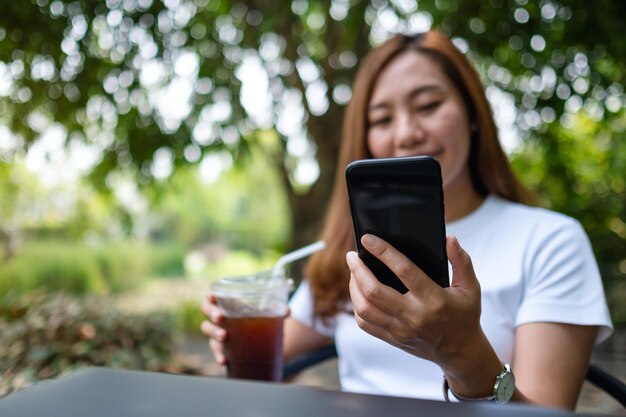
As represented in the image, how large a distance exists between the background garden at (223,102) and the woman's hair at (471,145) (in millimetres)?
1073

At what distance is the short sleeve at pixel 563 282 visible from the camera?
133 centimetres

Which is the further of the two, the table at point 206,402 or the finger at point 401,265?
Answer: the finger at point 401,265

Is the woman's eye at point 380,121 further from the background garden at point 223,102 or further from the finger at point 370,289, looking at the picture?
the background garden at point 223,102

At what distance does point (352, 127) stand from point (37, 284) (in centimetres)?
725

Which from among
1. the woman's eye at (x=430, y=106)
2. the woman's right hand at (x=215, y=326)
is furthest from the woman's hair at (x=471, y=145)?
the woman's right hand at (x=215, y=326)

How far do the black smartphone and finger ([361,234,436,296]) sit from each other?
2 centimetres

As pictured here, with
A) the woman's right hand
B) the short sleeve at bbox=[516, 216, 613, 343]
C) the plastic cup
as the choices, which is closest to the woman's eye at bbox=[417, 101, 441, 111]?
the short sleeve at bbox=[516, 216, 613, 343]

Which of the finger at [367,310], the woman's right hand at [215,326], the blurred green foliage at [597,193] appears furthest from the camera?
the blurred green foliage at [597,193]

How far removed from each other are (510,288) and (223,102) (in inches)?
127

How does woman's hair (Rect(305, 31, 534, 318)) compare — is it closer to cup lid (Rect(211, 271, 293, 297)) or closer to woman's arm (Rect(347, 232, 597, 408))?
cup lid (Rect(211, 271, 293, 297))

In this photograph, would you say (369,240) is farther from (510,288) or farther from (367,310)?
(510,288)

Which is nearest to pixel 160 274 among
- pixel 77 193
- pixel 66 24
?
pixel 77 193

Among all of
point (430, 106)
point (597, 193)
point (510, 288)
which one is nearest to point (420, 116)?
point (430, 106)

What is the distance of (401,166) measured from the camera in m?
0.84
